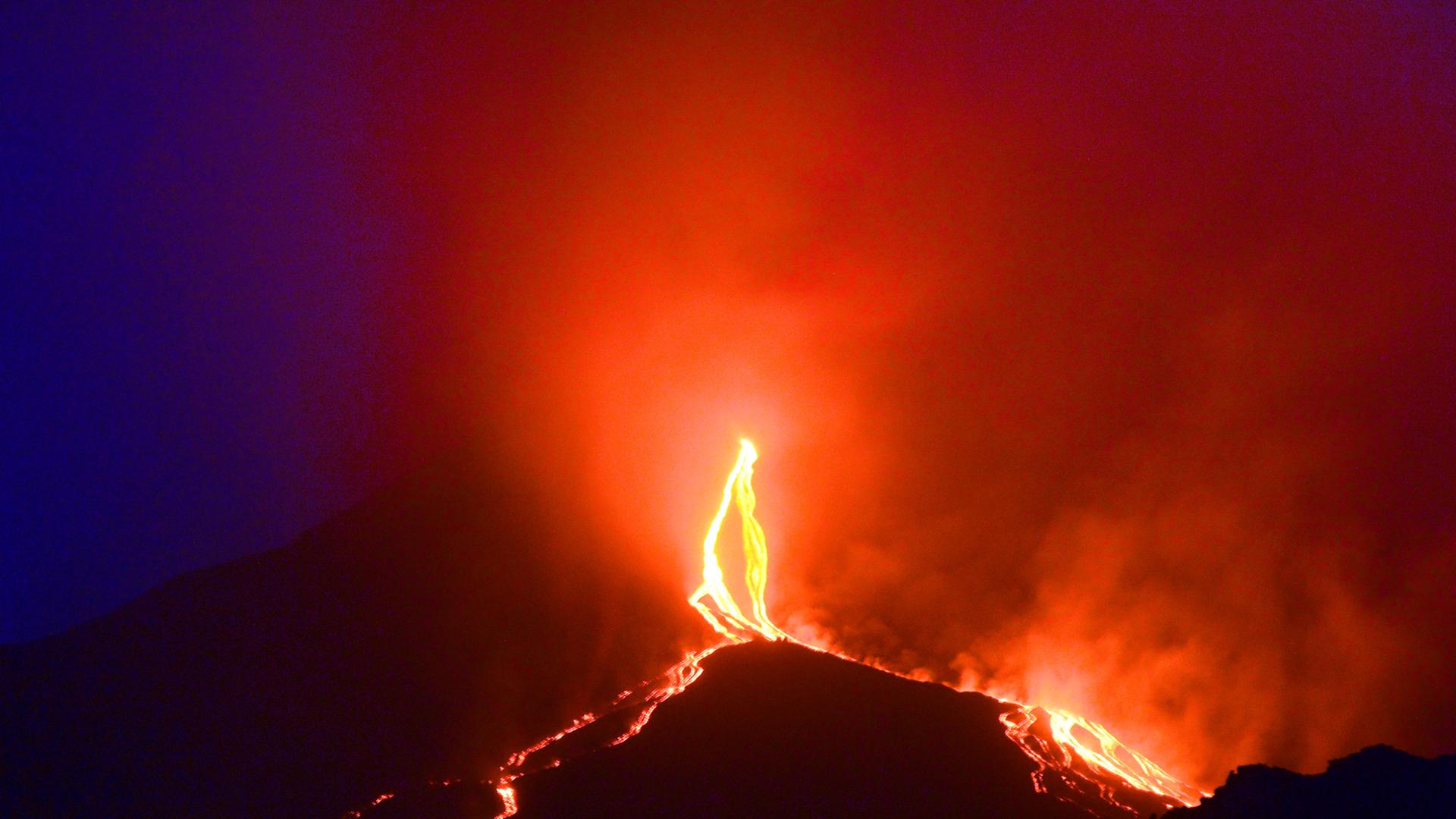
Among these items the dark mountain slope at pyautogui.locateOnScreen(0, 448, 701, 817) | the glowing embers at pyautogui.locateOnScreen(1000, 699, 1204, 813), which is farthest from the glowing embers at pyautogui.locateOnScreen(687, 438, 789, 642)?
the glowing embers at pyautogui.locateOnScreen(1000, 699, 1204, 813)

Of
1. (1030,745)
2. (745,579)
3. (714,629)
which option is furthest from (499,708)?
A: (1030,745)

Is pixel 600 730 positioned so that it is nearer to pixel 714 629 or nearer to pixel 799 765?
pixel 799 765

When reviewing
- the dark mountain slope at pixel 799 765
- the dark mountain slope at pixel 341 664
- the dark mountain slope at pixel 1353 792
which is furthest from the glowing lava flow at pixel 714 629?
the dark mountain slope at pixel 1353 792

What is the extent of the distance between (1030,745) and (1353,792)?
311 inches

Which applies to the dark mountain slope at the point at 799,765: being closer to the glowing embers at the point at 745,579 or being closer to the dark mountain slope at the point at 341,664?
the dark mountain slope at the point at 341,664

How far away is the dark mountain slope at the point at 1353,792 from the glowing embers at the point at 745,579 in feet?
44.6

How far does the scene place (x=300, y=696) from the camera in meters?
23.0

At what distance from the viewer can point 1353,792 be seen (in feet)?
39.2

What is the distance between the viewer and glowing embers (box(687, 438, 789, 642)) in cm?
2622

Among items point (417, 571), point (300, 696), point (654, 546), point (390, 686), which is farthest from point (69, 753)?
point (654, 546)

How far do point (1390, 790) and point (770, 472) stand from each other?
20.7 metres

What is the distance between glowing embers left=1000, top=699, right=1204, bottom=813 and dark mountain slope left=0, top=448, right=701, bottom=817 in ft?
27.2

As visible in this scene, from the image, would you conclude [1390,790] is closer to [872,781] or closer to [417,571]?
[872,781]

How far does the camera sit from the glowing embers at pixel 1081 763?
1788 cm
